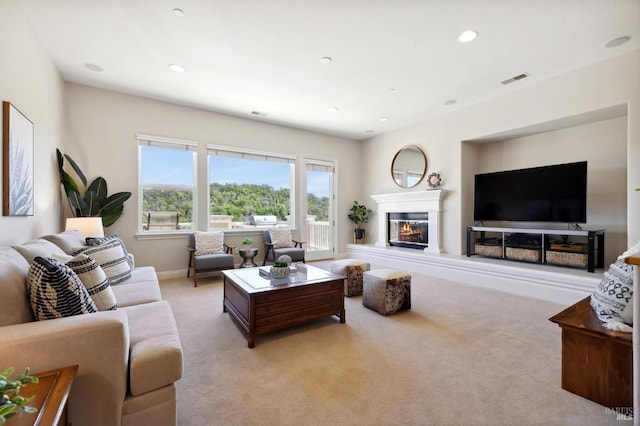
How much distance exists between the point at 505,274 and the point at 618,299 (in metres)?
2.35

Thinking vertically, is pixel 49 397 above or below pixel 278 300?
above

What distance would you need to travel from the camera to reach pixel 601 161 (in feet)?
12.6

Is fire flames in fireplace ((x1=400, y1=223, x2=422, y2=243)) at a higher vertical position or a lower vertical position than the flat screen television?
lower

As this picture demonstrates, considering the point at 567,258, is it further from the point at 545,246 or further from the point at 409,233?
the point at 409,233

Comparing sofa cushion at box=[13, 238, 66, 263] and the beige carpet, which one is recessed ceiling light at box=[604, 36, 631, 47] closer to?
the beige carpet

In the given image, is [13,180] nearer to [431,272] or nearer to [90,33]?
[90,33]

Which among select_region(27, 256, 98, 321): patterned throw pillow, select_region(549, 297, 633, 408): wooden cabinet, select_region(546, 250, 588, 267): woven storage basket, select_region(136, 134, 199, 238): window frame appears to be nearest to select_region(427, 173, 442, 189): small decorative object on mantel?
select_region(546, 250, 588, 267): woven storage basket

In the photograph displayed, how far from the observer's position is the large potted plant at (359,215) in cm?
661

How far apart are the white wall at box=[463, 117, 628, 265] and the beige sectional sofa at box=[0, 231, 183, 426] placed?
5.25 metres

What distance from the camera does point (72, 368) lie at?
112cm

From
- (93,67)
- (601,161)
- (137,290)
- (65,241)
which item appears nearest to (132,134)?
(93,67)

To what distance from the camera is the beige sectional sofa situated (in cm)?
112

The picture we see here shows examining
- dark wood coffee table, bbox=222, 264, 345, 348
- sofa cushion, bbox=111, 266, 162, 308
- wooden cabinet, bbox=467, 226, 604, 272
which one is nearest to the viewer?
sofa cushion, bbox=111, 266, 162, 308

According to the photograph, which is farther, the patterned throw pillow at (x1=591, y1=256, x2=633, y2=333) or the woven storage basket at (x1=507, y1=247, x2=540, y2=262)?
the woven storage basket at (x1=507, y1=247, x2=540, y2=262)
